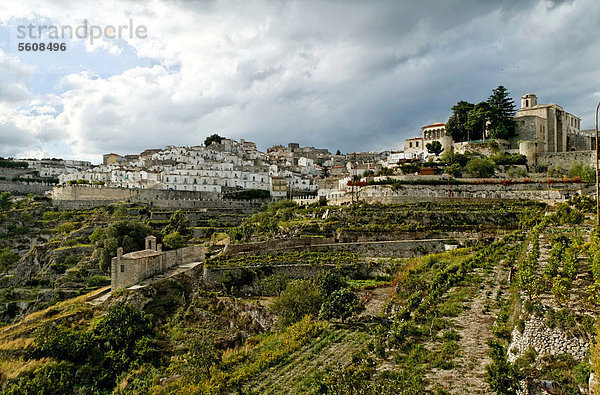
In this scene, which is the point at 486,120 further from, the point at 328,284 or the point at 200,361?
the point at 200,361

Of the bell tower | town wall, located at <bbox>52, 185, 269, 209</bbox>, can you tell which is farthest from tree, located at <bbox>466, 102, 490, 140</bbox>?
town wall, located at <bbox>52, 185, 269, 209</bbox>

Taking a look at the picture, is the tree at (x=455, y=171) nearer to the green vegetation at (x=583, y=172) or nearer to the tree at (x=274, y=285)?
the green vegetation at (x=583, y=172)

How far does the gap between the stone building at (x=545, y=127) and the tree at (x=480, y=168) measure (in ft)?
38.0

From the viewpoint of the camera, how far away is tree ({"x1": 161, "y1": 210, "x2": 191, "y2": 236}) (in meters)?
45.7

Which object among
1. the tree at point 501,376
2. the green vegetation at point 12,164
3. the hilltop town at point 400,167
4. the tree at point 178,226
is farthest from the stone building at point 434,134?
the green vegetation at point 12,164

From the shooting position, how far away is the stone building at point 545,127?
54844 millimetres

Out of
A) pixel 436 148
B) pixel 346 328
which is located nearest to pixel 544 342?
pixel 346 328

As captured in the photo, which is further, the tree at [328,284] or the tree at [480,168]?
the tree at [480,168]

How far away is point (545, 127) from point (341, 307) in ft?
168

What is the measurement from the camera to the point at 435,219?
33281mm

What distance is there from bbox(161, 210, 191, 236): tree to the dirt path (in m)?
36.2

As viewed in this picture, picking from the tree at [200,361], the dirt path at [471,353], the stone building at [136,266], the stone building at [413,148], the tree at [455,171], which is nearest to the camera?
the dirt path at [471,353]

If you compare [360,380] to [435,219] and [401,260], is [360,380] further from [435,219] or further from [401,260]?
[435,219]

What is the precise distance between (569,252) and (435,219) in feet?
62.7
